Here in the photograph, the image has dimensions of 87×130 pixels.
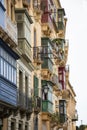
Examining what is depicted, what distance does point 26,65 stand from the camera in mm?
30453

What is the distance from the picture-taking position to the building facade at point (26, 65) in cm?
2345

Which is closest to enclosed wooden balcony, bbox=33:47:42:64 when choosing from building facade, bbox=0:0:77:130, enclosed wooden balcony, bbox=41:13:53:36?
building facade, bbox=0:0:77:130

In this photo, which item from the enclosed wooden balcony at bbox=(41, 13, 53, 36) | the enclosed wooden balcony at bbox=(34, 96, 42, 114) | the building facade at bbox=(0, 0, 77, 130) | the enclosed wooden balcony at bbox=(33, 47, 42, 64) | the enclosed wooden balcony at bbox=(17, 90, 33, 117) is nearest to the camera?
the building facade at bbox=(0, 0, 77, 130)

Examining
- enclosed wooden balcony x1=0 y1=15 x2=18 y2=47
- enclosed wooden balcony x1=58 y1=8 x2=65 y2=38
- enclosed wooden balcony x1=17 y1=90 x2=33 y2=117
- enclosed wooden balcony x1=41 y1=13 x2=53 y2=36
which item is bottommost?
enclosed wooden balcony x1=17 y1=90 x2=33 y2=117

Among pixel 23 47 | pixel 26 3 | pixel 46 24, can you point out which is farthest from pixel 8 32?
pixel 46 24

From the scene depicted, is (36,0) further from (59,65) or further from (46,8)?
(59,65)

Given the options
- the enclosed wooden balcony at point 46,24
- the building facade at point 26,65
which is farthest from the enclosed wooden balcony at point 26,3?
the enclosed wooden balcony at point 46,24

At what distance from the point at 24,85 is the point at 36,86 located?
410 cm

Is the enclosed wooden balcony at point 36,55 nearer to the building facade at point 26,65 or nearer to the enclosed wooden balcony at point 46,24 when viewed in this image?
the building facade at point 26,65

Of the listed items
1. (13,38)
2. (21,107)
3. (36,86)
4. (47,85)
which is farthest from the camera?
(47,85)

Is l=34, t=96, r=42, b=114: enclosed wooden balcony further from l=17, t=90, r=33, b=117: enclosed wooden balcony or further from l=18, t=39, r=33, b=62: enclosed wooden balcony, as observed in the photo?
l=18, t=39, r=33, b=62: enclosed wooden balcony

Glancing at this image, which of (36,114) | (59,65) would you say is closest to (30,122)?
(36,114)

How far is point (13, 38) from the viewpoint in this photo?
2511cm

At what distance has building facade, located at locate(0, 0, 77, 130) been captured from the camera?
76.9 ft
